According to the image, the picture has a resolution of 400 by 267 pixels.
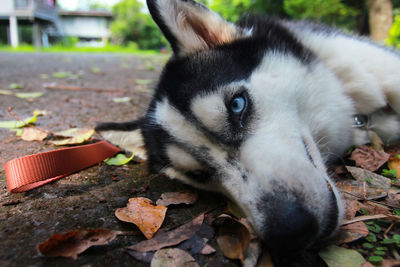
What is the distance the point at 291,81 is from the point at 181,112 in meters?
0.70

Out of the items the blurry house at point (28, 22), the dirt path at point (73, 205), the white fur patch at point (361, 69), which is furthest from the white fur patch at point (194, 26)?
the blurry house at point (28, 22)

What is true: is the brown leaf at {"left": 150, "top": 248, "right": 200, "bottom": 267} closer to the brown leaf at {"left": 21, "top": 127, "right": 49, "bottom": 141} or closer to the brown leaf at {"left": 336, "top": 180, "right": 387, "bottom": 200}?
the brown leaf at {"left": 336, "top": 180, "right": 387, "bottom": 200}

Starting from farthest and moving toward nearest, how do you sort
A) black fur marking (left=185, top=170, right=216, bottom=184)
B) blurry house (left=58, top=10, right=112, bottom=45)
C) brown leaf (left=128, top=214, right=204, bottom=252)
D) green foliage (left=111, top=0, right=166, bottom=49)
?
1. blurry house (left=58, top=10, right=112, bottom=45)
2. green foliage (left=111, top=0, right=166, bottom=49)
3. black fur marking (left=185, top=170, right=216, bottom=184)
4. brown leaf (left=128, top=214, right=204, bottom=252)

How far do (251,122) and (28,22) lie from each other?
3628cm

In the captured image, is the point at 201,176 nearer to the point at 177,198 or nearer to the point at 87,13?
the point at 177,198

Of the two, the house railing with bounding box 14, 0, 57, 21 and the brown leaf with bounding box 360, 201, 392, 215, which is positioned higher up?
the house railing with bounding box 14, 0, 57, 21

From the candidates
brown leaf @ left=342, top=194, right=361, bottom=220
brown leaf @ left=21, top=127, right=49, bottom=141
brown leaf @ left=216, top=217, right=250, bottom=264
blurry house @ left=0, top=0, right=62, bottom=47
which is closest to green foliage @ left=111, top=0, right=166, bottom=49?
blurry house @ left=0, top=0, right=62, bottom=47

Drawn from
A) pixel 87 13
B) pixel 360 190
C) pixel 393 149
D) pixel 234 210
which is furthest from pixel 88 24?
pixel 360 190

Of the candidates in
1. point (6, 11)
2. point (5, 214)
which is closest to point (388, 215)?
point (5, 214)

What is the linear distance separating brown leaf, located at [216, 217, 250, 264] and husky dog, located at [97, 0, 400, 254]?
7 centimetres

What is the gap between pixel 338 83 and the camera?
2156mm

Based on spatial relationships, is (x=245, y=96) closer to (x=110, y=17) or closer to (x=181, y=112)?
(x=181, y=112)

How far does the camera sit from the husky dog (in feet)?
4.40

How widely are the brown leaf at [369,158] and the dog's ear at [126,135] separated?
5.10 ft
